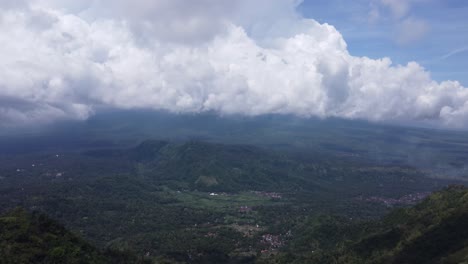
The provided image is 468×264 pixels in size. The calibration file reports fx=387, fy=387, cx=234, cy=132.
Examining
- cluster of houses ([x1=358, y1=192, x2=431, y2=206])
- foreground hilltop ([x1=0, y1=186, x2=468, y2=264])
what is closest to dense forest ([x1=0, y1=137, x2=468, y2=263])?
foreground hilltop ([x1=0, y1=186, x2=468, y2=264])

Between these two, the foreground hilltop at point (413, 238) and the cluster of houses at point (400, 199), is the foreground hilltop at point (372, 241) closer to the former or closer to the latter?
the foreground hilltop at point (413, 238)

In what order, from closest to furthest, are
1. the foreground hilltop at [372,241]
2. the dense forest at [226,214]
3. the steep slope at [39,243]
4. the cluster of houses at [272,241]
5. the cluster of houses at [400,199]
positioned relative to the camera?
the steep slope at [39,243] → the foreground hilltop at [372,241] → the dense forest at [226,214] → the cluster of houses at [272,241] → the cluster of houses at [400,199]

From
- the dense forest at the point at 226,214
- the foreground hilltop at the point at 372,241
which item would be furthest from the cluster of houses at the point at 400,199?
the foreground hilltop at the point at 372,241

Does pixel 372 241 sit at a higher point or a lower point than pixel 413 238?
lower

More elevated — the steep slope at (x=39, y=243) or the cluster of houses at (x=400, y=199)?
the steep slope at (x=39, y=243)

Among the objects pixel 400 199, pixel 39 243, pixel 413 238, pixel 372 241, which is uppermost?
pixel 39 243

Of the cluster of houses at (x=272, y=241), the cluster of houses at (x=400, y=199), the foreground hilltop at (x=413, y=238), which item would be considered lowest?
the cluster of houses at (x=272, y=241)


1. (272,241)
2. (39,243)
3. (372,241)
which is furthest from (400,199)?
(39,243)

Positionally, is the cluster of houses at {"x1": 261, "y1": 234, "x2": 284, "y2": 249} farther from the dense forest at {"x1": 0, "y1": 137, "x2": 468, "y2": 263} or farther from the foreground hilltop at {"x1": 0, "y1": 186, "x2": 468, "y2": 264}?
the foreground hilltop at {"x1": 0, "y1": 186, "x2": 468, "y2": 264}

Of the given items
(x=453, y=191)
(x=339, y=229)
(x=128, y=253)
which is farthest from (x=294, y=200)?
(x=128, y=253)

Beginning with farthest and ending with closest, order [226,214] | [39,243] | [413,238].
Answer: [226,214]
[413,238]
[39,243]

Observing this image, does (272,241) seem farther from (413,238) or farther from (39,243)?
(39,243)

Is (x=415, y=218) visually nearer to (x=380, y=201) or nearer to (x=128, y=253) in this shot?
(x=128, y=253)
